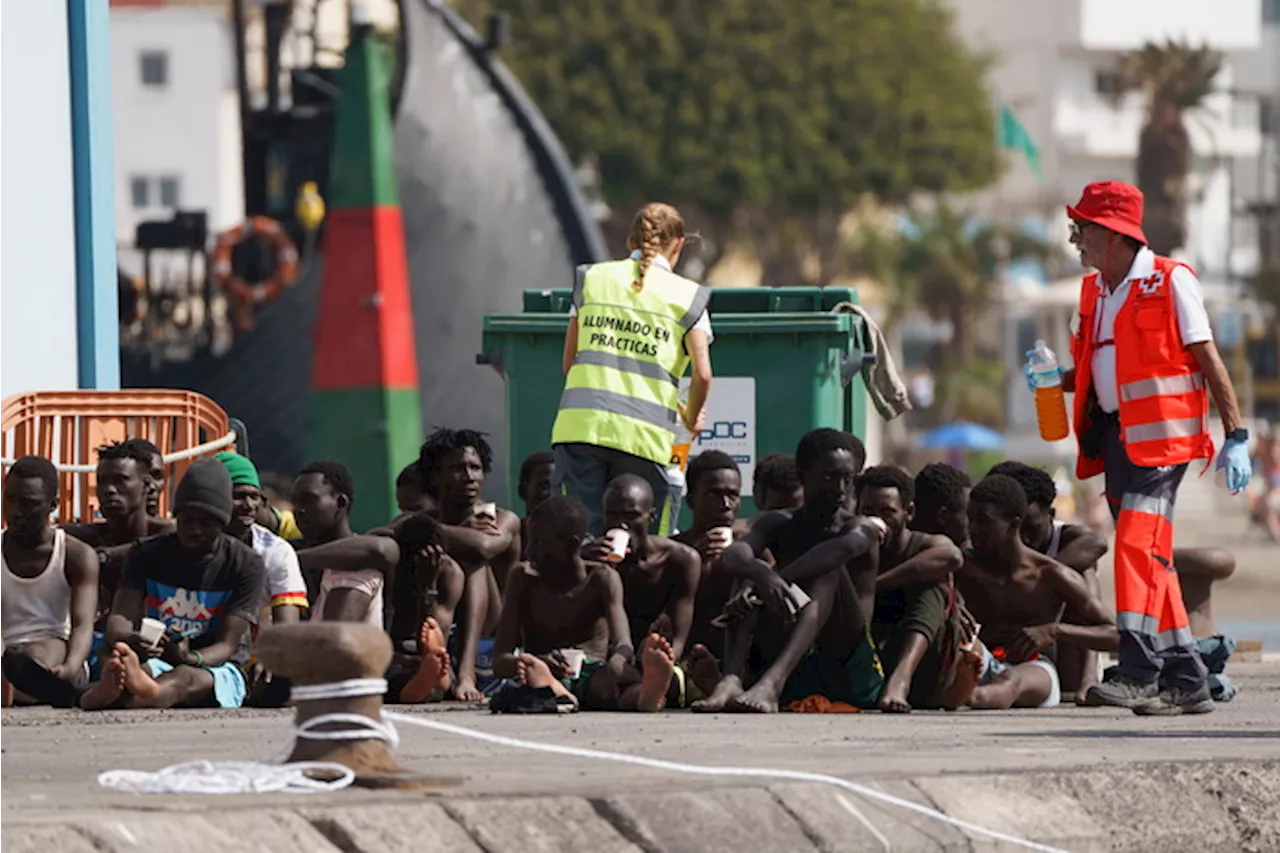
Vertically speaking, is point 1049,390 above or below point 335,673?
above

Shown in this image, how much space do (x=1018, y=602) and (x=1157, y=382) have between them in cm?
134

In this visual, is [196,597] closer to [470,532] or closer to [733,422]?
[470,532]

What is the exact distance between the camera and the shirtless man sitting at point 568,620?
412 inches

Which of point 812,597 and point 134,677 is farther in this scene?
point 134,677

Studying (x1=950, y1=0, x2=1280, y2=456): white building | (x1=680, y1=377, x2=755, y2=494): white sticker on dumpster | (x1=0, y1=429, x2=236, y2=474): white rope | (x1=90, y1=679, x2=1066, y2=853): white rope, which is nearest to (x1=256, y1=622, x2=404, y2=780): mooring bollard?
(x1=90, y1=679, x2=1066, y2=853): white rope

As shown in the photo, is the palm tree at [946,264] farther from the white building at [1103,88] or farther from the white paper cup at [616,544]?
the white paper cup at [616,544]

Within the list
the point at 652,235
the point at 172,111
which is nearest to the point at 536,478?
the point at 652,235

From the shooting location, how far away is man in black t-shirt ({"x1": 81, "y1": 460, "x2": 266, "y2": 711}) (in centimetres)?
1065

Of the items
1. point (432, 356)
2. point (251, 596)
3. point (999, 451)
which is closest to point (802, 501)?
point (251, 596)

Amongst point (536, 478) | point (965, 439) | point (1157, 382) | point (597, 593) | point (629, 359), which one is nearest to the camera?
point (1157, 382)

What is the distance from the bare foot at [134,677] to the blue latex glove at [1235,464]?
3498 mm

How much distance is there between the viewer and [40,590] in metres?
11.0

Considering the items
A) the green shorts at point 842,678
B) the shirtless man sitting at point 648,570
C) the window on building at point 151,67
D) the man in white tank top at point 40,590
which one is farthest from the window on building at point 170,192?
the green shorts at point 842,678

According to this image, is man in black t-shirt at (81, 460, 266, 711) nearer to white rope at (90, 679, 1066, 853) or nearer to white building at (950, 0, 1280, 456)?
white rope at (90, 679, 1066, 853)
